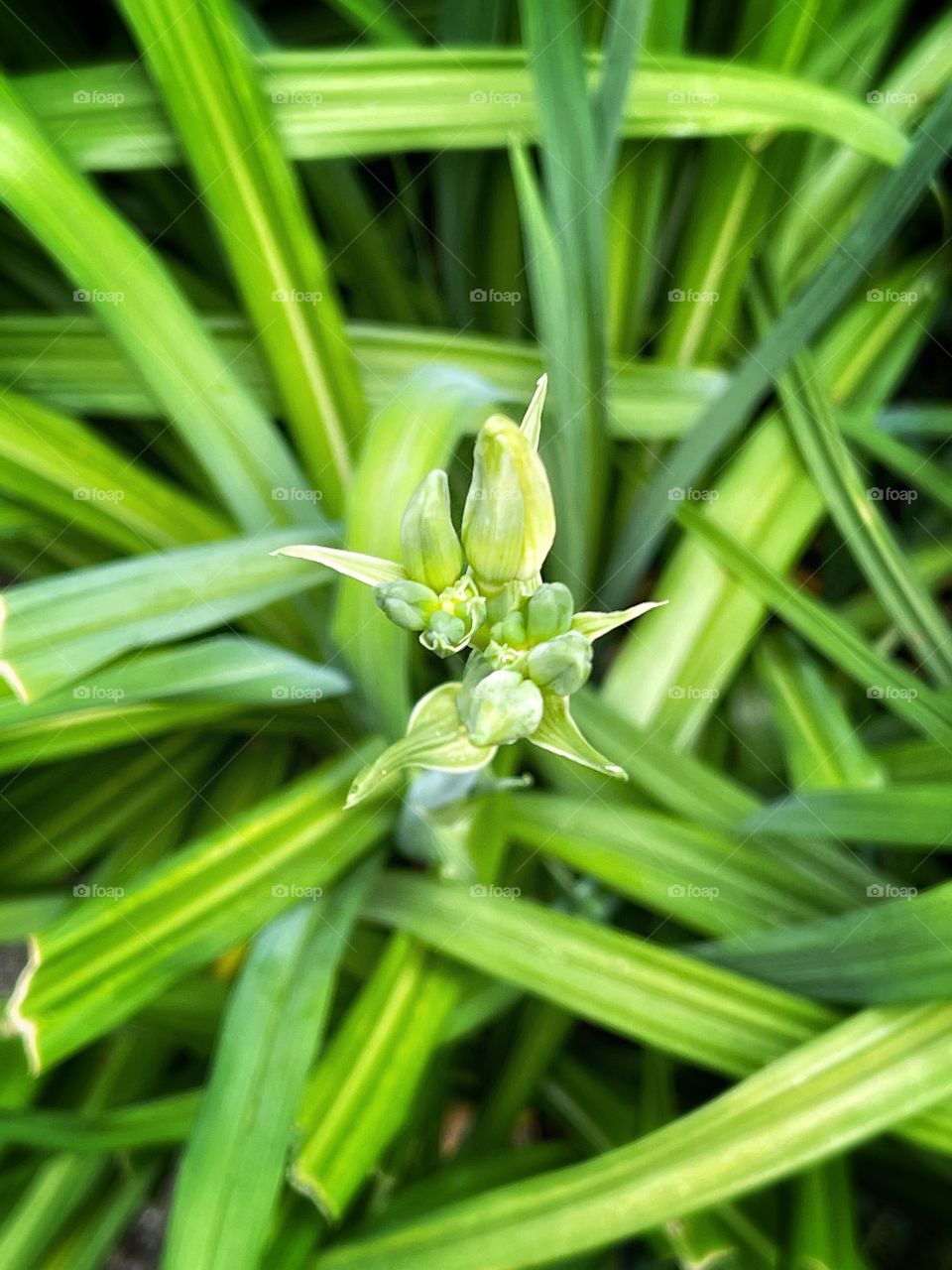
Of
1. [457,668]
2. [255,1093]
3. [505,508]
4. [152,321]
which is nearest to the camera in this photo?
[505,508]

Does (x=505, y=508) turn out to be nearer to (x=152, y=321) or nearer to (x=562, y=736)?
(x=562, y=736)

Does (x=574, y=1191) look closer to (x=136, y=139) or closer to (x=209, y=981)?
(x=209, y=981)

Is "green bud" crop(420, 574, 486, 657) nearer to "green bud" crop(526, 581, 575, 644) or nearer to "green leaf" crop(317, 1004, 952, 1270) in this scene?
"green bud" crop(526, 581, 575, 644)

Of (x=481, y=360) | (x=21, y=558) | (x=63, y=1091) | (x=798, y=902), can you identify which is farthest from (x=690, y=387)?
(x=63, y=1091)

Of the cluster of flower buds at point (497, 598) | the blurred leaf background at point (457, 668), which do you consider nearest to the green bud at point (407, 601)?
the cluster of flower buds at point (497, 598)

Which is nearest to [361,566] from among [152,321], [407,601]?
[407,601]
